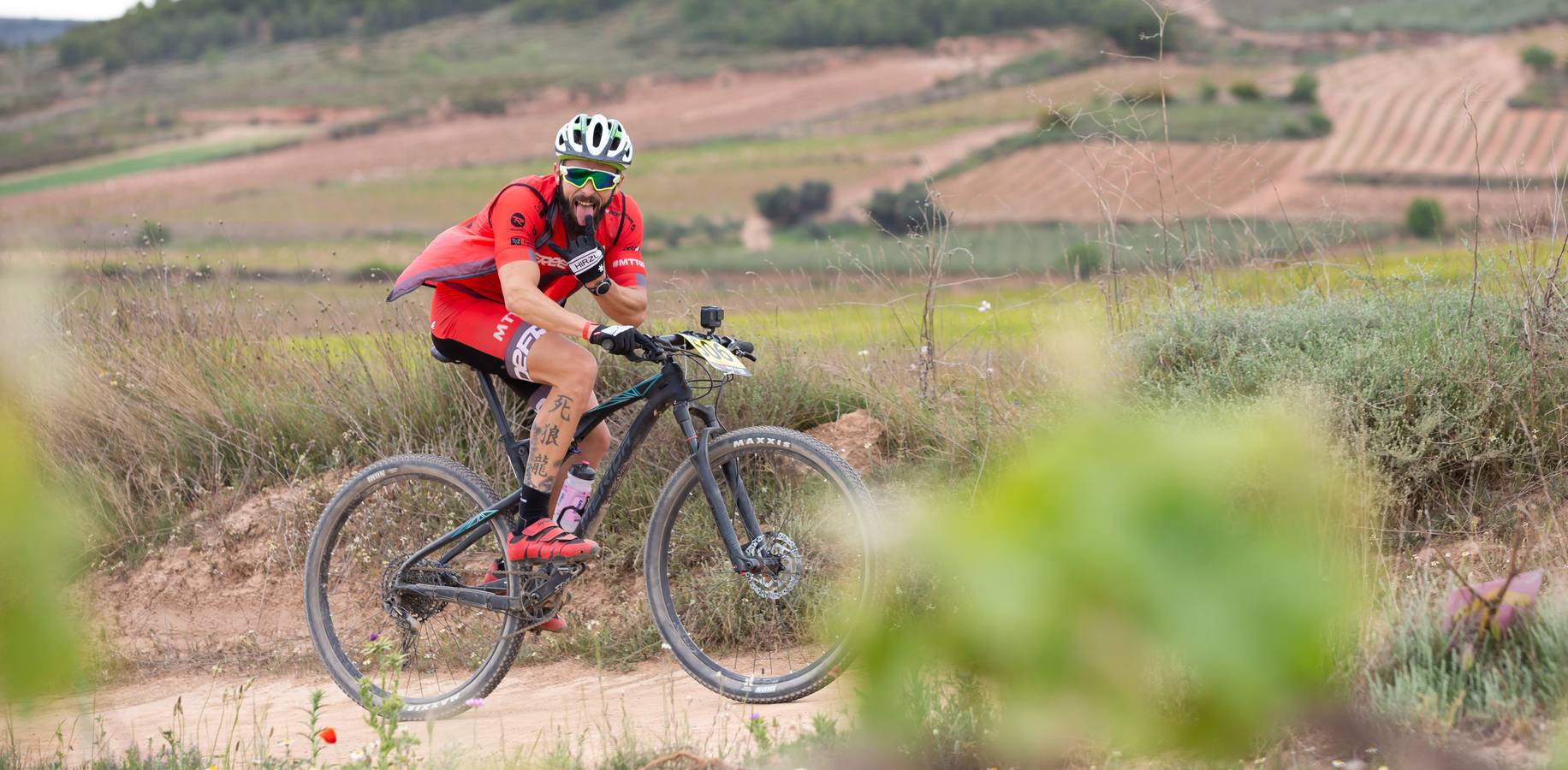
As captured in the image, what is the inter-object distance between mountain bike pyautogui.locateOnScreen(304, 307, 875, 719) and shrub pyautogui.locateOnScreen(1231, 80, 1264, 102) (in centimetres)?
9844

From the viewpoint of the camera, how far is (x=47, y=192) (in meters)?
77.1

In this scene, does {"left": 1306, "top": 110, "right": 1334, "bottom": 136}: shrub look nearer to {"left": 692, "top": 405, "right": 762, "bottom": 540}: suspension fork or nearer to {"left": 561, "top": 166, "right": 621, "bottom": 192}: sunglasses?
{"left": 692, "top": 405, "right": 762, "bottom": 540}: suspension fork

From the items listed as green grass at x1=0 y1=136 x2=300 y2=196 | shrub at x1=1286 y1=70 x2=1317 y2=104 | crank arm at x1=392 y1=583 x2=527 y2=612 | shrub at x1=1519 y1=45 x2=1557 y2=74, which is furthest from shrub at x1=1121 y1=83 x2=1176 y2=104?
shrub at x1=1519 y1=45 x2=1557 y2=74

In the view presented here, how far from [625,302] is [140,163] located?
101962 mm

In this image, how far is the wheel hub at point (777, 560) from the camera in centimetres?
523

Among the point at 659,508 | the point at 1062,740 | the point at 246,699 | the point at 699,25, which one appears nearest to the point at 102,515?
the point at 246,699

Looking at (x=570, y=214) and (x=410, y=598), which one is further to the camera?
(x=410, y=598)

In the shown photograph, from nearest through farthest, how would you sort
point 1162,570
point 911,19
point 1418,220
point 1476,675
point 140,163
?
point 1162,570 < point 1476,675 < point 1418,220 < point 140,163 < point 911,19

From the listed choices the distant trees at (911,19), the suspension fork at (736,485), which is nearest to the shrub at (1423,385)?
the suspension fork at (736,485)

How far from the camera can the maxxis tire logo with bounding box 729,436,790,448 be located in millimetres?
5273

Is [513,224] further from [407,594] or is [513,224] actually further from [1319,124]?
[1319,124]

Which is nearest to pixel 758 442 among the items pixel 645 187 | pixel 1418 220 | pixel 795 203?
pixel 1418 220

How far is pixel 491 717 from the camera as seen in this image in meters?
Answer: 5.82

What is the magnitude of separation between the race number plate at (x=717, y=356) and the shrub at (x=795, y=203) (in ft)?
275
